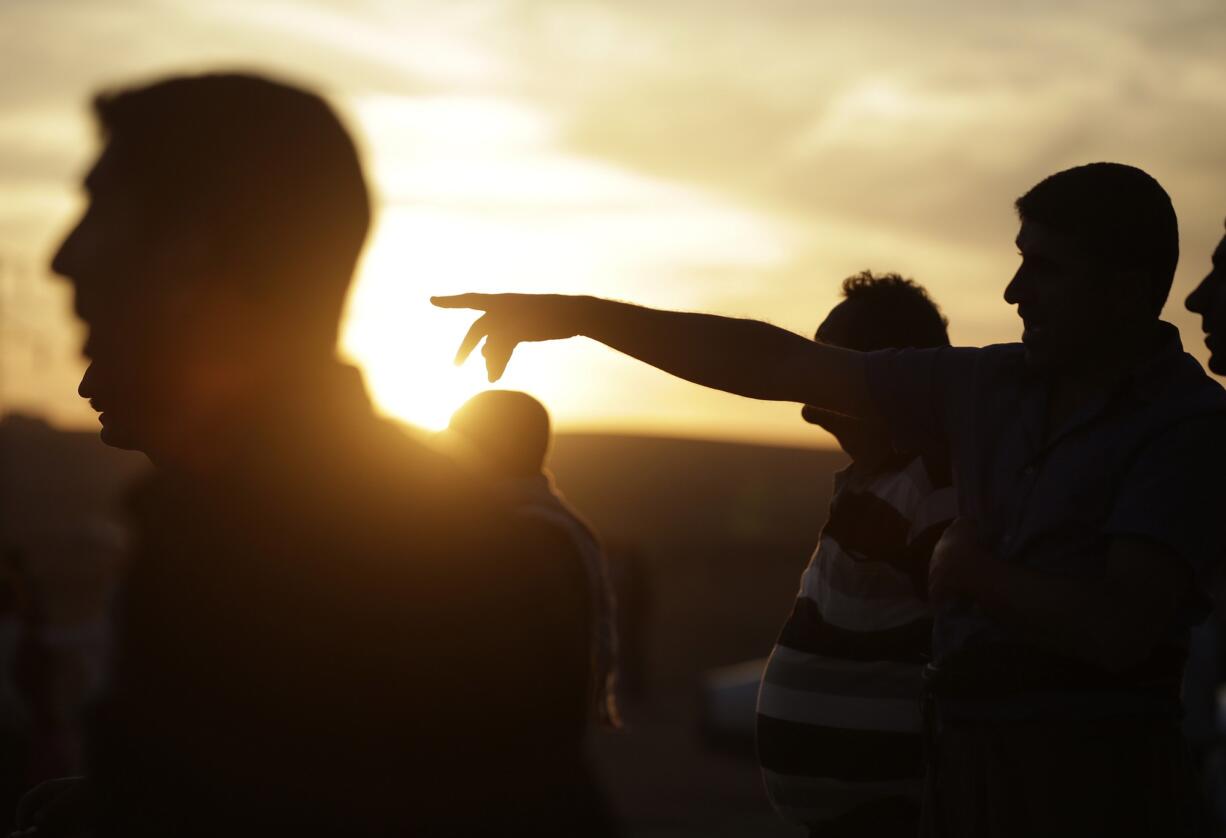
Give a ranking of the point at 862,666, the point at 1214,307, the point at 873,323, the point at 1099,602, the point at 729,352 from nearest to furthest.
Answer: the point at 1099,602 < the point at 729,352 < the point at 1214,307 < the point at 862,666 < the point at 873,323

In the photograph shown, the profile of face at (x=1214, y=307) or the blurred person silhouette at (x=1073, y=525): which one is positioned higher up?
the profile of face at (x=1214, y=307)

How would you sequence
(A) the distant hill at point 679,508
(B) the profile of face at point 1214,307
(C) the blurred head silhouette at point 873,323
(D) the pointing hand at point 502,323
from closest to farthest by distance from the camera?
(D) the pointing hand at point 502,323 < (B) the profile of face at point 1214,307 < (C) the blurred head silhouette at point 873,323 < (A) the distant hill at point 679,508

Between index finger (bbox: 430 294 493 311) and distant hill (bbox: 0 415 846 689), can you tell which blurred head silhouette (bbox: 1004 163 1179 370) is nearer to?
index finger (bbox: 430 294 493 311)

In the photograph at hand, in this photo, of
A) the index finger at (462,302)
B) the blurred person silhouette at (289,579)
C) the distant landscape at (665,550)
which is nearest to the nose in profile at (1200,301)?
the index finger at (462,302)

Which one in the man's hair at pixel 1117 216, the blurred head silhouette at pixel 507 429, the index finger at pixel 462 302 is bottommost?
the blurred head silhouette at pixel 507 429

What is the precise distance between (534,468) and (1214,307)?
2378 mm

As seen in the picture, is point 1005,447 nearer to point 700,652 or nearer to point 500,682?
point 500,682

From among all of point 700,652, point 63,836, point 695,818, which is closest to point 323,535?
point 63,836

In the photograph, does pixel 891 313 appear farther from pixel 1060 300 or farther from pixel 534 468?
pixel 534 468

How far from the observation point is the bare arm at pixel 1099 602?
2.43m

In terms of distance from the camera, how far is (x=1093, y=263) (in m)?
2.60

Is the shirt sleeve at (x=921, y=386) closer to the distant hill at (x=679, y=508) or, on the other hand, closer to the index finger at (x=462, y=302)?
the index finger at (x=462, y=302)

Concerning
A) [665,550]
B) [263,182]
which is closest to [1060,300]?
[263,182]

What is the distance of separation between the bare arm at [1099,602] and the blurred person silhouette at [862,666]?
0.72 metres
